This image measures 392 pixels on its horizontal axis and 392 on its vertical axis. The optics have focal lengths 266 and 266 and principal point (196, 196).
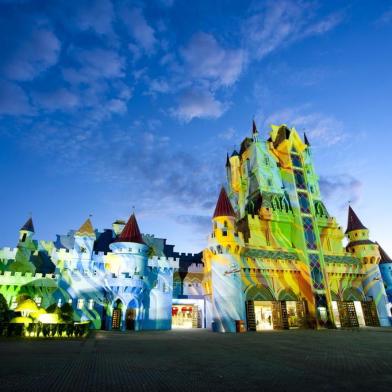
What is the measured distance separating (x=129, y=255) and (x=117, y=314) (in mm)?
6714

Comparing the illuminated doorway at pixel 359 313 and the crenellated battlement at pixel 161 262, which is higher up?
the crenellated battlement at pixel 161 262

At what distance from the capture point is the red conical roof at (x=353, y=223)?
3744 centimetres

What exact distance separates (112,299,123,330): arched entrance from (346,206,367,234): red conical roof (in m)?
32.4

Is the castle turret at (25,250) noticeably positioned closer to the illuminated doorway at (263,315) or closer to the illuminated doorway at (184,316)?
the illuminated doorway at (184,316)

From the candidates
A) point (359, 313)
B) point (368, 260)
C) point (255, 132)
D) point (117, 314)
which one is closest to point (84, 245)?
point (117, 314)

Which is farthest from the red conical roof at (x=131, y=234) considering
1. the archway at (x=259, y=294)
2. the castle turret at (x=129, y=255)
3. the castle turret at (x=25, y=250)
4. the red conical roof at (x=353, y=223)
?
the red conical roof at (x=353, y=223)

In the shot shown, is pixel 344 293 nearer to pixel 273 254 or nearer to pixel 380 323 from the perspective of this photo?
pixel 380 323

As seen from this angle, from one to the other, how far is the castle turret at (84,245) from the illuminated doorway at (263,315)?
20610 millimetres

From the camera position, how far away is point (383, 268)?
42.4 meters

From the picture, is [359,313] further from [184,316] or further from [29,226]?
[29,226]

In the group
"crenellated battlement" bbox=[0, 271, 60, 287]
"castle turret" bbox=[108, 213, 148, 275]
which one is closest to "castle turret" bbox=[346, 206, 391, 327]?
"castle turret" bbox=[108, 213, 148, 275]

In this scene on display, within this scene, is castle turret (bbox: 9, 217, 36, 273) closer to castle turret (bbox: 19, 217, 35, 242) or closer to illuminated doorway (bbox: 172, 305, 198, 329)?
castle turret (bbox: 19, 217, 35, 242)

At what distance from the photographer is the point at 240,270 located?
93.8 feet

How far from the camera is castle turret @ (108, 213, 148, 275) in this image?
104 ft
